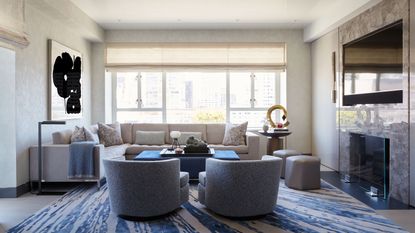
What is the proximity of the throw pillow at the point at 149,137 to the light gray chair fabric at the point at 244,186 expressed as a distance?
3.29 metres

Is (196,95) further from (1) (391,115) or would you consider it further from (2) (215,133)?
(1) (391,115)

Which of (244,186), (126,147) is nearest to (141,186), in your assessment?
(244,186)

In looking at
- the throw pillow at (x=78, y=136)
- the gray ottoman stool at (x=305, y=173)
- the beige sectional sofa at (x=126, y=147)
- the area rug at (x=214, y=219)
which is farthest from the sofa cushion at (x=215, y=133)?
the area rug at (x=214, y=219)

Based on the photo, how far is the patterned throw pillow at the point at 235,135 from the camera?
673 centimetres

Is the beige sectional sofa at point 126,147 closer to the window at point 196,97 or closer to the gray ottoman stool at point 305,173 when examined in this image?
the window at point 196,97

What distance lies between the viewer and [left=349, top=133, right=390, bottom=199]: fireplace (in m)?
4.77

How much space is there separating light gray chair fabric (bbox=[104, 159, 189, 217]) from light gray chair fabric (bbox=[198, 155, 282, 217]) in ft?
1.51

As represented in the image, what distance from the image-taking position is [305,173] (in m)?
5.08

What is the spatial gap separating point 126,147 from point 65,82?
1574 millimetres

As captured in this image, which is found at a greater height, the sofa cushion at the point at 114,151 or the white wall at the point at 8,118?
the white wall at the point at 8,118

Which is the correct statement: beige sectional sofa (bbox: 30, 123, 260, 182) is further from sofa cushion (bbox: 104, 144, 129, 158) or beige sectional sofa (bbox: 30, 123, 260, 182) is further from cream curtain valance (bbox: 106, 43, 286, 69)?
cream curtain valance (bbox: 106, 43, 286, 69)

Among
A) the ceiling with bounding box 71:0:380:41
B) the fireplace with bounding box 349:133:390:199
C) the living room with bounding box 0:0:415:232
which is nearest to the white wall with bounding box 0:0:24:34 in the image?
the living room with bounding box 0:0:415:232

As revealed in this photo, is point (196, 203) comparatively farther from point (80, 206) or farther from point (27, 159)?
point (27, 159)

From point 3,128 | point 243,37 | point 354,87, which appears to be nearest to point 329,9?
point 354,87
